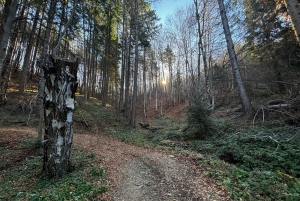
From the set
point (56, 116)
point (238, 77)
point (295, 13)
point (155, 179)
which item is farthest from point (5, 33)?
point (238, 77)

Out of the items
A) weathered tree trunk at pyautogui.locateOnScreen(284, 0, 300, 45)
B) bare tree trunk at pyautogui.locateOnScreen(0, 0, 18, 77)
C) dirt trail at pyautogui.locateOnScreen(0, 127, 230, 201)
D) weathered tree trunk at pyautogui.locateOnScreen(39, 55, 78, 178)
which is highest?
bare tree trunk at pyautogui.locateOnScreen(0, 0, 18, 77)

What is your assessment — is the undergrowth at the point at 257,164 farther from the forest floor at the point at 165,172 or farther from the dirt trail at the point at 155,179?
the dirt trail at the point at 155,179

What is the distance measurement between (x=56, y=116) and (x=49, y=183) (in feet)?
5.56

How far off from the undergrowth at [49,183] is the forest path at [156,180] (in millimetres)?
356

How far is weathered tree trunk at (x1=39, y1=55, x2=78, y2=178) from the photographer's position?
12.9ft

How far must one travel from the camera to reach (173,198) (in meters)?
3.29

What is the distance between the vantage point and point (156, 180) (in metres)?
4.04

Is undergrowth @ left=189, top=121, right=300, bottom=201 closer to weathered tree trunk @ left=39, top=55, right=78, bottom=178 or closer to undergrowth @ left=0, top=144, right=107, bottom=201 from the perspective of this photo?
undergrowth @ left=0, top=144, right=107, bottom=201

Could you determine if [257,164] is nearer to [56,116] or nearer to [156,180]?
[156,180]

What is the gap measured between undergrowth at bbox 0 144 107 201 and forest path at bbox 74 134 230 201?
0.36 meters

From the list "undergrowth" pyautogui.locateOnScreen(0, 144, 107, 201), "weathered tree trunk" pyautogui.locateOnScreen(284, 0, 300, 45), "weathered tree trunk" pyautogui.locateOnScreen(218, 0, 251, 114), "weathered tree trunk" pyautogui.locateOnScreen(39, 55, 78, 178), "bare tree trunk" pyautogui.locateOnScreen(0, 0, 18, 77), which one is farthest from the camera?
"weathered tree trunk" pyautogui.locateOnScreen(218, 0, 251, 114)

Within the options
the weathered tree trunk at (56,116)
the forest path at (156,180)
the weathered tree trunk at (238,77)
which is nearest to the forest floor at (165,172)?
the forest path at (156,180)

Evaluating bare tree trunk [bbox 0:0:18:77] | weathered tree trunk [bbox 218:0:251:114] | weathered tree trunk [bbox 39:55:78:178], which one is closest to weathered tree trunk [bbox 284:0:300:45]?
weathered tree trunk [bbox 39:55:78:178]

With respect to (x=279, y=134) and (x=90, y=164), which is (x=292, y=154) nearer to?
(x=279, y=134)
